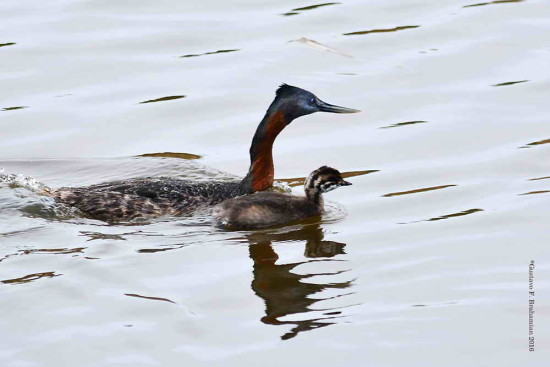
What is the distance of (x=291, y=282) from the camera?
888 centimetres

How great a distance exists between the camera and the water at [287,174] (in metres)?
7.82

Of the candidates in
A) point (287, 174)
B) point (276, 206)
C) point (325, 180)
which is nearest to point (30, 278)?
point (276, 206)

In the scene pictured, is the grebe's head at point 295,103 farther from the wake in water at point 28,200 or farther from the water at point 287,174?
the wake in water at point 28,200

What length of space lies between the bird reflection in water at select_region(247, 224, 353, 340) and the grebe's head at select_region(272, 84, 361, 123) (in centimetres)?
138

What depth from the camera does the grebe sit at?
10477 millimetres

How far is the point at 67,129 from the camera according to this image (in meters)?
12.6

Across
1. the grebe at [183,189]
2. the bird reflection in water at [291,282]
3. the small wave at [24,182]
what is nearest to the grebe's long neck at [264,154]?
the grebe at [183,189]

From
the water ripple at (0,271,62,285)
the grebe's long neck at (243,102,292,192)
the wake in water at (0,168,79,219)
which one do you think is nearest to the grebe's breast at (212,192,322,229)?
the grebe's long neck at (243,102,292,192)

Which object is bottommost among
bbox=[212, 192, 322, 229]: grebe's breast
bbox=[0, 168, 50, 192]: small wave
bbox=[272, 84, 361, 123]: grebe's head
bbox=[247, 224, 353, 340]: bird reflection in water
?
bbox=[247, 224, 353, 340]: bird reflection in water

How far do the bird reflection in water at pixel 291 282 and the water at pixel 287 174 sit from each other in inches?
0.9

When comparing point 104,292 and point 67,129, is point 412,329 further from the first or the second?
point 67,129

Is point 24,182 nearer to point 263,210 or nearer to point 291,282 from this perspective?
point 263,210

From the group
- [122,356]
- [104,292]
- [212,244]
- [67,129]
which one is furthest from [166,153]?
[122,356]

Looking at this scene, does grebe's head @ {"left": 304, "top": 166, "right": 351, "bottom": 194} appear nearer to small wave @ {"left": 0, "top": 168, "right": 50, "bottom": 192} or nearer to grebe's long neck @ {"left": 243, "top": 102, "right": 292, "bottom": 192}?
grebe's long neck @ {"left": 243, "top": 102, "right": 292, "bottom": 192}
